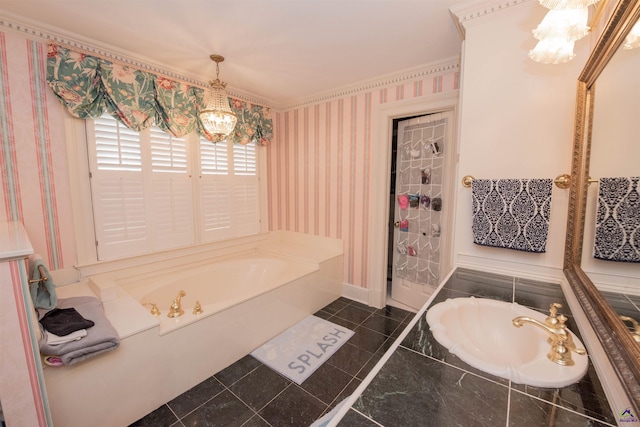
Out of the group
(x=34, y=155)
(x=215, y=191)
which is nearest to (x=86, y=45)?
(x=34, y=155)

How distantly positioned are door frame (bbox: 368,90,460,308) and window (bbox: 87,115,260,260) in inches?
60.6

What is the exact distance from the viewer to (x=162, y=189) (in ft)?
7.91

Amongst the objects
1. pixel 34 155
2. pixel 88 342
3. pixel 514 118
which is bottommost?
pixel 88 342

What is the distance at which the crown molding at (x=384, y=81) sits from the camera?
2.25 metres

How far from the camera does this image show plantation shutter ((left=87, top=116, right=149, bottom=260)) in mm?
2037

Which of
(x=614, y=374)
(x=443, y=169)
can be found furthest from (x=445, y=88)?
(x=614, y=374)

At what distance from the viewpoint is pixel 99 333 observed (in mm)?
1350

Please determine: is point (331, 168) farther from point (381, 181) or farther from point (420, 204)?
point (420, 204)

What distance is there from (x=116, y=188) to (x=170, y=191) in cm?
43

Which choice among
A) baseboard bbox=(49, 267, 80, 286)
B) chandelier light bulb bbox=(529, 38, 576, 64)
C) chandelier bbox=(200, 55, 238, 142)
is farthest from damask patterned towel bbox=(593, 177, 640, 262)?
baseboard bbox=(49, 267, 80, 286)

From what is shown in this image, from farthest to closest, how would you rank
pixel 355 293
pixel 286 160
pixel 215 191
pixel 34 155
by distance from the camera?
1. pixel 286 160
2. pixel 355 293
3. pixel 215 191
4. pixel 34 155

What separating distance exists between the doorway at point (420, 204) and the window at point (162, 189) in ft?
6.04

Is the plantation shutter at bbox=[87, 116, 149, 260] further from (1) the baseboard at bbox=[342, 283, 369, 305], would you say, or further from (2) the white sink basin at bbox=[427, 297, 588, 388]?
(2) the white sink basin at bbox=[427, 297, 588, 388]

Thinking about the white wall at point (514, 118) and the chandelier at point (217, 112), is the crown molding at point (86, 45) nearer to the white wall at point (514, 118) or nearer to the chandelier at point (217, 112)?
the chandelier at point (217, 112)
